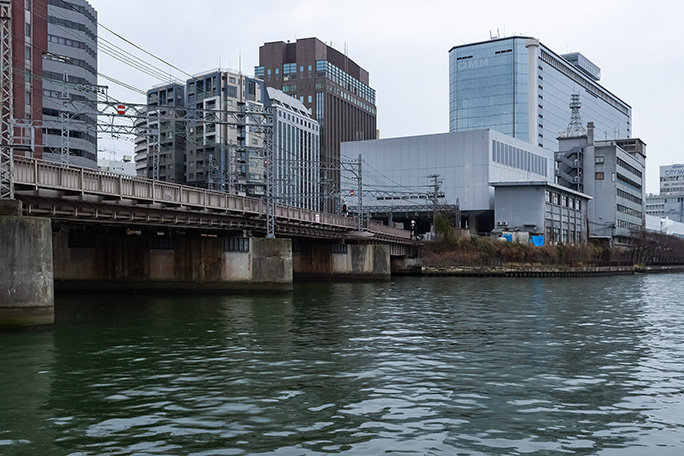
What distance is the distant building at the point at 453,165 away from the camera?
149375 millimetres

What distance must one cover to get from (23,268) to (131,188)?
14.5 m

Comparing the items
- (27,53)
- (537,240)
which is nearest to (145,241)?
(27,53)

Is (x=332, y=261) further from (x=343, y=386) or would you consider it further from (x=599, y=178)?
(x=599, y=178)

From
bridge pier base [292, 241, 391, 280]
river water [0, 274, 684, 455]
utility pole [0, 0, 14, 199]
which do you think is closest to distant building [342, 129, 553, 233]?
bridge pier base [292, 241, 391, 280]

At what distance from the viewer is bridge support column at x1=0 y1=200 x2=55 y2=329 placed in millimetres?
30328

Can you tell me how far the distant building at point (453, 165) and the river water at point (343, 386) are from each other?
366ft

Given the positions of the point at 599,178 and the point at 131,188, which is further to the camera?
the point at 599,178

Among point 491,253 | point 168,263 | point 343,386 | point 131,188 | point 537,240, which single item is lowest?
point 343,386

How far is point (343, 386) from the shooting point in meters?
19.8

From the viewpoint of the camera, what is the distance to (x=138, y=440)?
14.1 meters

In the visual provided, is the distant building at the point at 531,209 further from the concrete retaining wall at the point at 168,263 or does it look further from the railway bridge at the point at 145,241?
the concrete retaining wall at the point at 168,263

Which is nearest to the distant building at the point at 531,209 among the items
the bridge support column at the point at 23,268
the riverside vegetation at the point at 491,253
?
the riverside vegetation at the point at 491,253

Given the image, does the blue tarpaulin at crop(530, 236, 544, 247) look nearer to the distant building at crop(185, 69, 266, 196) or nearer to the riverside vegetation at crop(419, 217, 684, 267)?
the riverside vegetation at crop(419, 217, 684, 267)

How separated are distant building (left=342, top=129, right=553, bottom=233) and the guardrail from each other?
8411 cm
